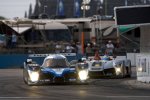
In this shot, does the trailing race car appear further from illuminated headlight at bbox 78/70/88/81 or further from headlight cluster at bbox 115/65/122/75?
illuminated headlight at bbox 78/70/88/81

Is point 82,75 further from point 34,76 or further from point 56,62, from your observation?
point 34,76

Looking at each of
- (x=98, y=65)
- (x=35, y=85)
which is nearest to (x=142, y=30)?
(x=98, y=65)

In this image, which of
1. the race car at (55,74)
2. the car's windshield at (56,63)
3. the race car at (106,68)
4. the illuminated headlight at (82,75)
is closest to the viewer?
the race car at (55,74)

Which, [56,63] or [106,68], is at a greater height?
[56,63]

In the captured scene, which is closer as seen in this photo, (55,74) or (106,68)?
(55,74)

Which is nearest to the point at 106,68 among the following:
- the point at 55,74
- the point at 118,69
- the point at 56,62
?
the point at 118,69

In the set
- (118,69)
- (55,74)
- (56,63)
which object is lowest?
(118,69)

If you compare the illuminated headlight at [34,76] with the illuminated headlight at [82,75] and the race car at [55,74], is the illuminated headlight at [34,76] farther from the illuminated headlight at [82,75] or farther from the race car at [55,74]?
the illuminated headlight at [82,75]

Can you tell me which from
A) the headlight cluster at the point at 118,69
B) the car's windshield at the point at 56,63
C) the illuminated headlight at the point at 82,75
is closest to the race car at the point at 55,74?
the illuminated headlight at the point at 82,75

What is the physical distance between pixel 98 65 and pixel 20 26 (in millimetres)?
27515

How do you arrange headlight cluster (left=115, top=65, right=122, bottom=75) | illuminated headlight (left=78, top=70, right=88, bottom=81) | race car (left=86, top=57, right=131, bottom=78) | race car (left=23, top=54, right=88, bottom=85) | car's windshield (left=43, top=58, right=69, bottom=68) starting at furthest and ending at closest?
1. headlight cluster (left=115, top=65, right=122, bottom=75)
2. race car (left=86, top=57, right=131, bottom=78)
3. car's windshield (left=43, top=58, right=69, bottom=68)
4. illuminated headlight (left=78, top=70, right=88, bottom=81)
5. race car (left=23, top=54, right=88, bottom=85)

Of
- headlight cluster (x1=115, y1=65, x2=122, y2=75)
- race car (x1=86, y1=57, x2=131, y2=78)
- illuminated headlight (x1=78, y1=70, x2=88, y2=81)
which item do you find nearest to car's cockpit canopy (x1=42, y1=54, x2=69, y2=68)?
illuminated headlight (x1=78, y1=70, x2=88, y2=81)

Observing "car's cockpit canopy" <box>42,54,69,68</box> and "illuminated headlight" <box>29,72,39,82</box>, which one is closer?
"illuminated headlight" <box>29,72,39,82</box>

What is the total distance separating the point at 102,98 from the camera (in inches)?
610
